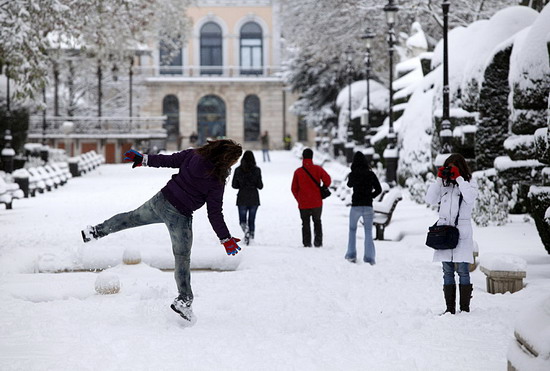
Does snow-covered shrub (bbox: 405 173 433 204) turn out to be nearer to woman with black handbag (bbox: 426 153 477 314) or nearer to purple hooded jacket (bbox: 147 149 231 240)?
woman with black handbag (bbox: 426 153 477 314)

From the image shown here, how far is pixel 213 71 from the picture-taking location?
68.4m

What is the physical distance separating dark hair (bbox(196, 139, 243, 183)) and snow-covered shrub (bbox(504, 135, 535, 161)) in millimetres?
7522

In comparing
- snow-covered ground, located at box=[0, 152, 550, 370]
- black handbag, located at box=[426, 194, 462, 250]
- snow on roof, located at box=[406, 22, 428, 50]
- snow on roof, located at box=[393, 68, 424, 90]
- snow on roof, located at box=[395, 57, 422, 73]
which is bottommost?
snow-covered ground, located at box=[0, 152, 550, 370]

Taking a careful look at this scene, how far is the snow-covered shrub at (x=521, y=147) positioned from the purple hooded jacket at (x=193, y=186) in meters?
7.58

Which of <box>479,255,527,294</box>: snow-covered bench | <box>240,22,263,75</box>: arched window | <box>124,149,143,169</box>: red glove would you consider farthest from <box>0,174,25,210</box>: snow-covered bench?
<box>240,22,263,75</box>: arched window

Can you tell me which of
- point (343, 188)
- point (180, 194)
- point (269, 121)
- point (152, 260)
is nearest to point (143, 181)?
point (343, 188)

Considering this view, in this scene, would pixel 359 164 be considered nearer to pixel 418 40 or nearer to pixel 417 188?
pixel 417 188

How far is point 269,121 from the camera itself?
219 ft

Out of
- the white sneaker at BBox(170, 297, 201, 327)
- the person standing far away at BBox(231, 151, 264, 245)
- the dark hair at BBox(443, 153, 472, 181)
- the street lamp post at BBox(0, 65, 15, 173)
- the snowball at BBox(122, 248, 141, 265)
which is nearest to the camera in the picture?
the white sneaker at BBox(170, 297, 201, 327)

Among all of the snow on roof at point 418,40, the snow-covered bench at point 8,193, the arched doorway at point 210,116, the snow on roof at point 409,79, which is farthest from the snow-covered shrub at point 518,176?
the arched doorway at point 210,116

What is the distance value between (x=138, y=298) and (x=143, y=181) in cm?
2186

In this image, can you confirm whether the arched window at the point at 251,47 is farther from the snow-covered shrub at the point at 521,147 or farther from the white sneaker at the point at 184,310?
the white sneaker at the point at 184,310

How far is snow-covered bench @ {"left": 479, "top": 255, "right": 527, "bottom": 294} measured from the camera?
9.14 meters

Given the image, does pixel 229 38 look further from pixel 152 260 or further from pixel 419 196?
pixel 152 260
